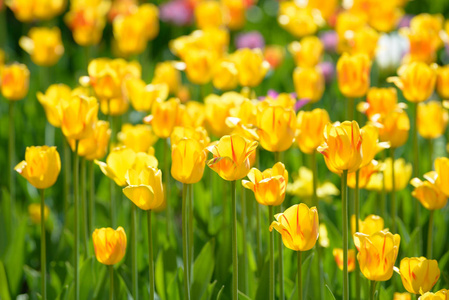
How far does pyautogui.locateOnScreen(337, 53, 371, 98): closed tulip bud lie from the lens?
2.19 meters

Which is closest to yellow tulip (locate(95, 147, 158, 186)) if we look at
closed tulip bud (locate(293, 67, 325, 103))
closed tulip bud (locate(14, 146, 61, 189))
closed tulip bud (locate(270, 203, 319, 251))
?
closed tulip bud (locate(14, 146, 61, 189))

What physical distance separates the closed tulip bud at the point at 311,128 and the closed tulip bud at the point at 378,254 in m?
0.50

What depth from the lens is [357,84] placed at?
87.0 inches

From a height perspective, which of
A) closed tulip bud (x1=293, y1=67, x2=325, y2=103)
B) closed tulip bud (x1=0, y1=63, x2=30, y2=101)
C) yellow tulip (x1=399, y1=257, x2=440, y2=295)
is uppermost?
closed tulip bud (x1=0, y1=63, x2=30, y2=101)

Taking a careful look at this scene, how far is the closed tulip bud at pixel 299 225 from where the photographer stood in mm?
1475

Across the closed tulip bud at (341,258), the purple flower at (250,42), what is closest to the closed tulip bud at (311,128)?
the closed tulip bud at (341,258)

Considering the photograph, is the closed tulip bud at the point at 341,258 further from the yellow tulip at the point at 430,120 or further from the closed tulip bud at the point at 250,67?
the closed tulip bud at the point at 250,67

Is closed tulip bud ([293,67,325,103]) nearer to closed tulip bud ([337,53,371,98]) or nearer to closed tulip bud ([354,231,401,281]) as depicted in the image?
closed tulip bud ([337,53,371,98])

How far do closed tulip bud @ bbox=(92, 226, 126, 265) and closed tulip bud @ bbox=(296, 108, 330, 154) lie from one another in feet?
1.96

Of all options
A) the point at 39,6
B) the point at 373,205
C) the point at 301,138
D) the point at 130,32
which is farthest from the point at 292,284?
the point at 39,6

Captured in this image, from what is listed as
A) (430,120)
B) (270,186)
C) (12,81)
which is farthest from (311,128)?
(12,81)

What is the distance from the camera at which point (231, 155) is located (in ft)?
5.03

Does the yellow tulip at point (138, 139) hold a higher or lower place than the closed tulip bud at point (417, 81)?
lower

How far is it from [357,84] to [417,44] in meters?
0.68
